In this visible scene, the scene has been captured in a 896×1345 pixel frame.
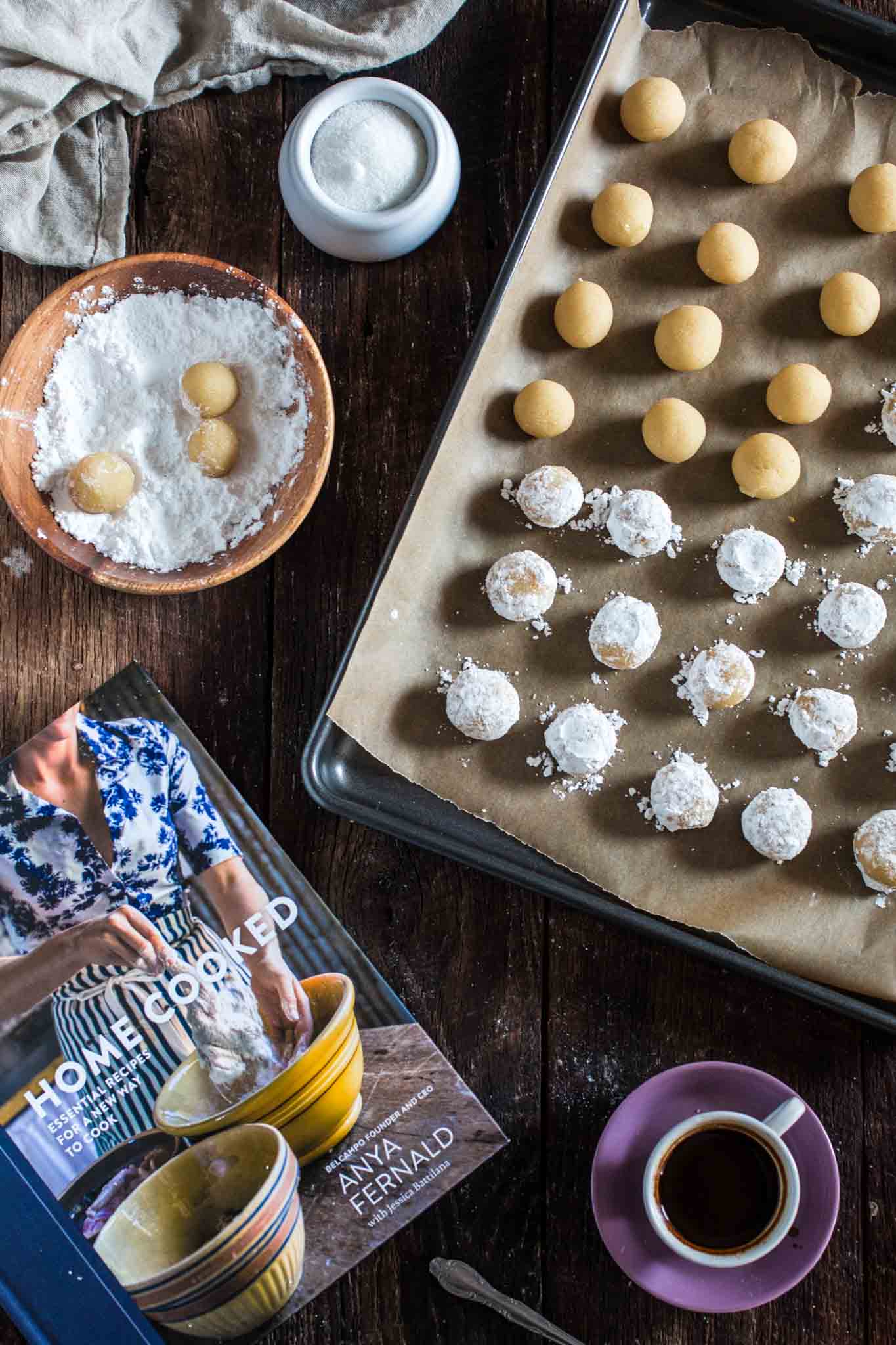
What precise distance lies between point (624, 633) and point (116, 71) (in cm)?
66

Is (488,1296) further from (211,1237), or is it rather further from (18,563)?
(18,563)

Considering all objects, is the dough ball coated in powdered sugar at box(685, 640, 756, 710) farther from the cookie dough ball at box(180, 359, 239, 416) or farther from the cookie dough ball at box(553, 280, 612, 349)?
the cookie dough ball at box(180, 359, 239, 416)

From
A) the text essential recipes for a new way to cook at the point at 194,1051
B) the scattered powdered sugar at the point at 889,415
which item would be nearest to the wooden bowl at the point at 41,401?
the text essential recipes for a new way to cook at the point at 194,1051

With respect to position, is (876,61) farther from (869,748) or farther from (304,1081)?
(304,1081)

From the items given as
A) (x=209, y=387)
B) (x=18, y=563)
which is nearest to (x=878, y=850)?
(x=209, y=387)

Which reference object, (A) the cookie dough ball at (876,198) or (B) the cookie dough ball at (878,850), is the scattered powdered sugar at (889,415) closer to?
(A) the cookie dough ball at (876,198)

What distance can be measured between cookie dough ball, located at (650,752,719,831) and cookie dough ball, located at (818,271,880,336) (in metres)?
0.39

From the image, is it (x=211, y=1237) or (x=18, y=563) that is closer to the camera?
(x=211, y=1237)

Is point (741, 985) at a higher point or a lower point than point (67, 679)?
lower

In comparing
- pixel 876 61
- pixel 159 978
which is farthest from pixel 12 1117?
pixel 876 61

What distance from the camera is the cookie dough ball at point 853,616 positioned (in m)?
1.02

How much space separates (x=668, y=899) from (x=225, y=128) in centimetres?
80

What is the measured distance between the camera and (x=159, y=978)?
1.06 meters

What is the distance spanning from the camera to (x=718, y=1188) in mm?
982
